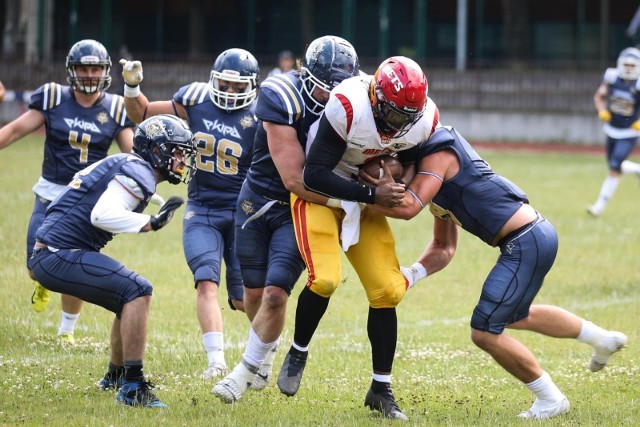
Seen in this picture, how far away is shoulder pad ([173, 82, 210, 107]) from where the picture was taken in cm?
718

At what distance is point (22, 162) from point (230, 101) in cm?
1324

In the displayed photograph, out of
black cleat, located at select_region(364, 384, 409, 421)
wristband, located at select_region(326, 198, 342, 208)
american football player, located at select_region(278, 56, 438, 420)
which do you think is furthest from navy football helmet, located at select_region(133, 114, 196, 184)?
black cleat, located at select_region(364, 384, 409, 421)

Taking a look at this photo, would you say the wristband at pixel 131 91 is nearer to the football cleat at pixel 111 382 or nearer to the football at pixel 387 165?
the football cleat at pixel 111 382

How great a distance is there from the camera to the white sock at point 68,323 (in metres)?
7.60

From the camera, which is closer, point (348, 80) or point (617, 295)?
point (348, 80)

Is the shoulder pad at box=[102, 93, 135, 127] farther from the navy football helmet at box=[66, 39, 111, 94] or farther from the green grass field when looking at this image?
the green grass field

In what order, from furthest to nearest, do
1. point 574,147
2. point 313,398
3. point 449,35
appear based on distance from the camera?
point 449,35 → point 574,147 → point 313,398

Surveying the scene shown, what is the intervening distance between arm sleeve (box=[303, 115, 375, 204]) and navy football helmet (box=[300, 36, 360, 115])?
38 centimetres

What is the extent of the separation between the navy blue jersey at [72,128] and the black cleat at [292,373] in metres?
3.03

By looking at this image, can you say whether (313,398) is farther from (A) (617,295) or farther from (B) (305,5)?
(B) (305,5)

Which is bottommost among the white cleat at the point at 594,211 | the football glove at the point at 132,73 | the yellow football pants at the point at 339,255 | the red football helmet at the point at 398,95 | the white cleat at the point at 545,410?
the white cleat at the point at 594,211

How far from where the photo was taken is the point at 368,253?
554cm

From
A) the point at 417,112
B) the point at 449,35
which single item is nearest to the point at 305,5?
the point at 449,35

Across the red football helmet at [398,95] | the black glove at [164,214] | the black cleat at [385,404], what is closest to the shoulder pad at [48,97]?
the black glove at [164,214]
